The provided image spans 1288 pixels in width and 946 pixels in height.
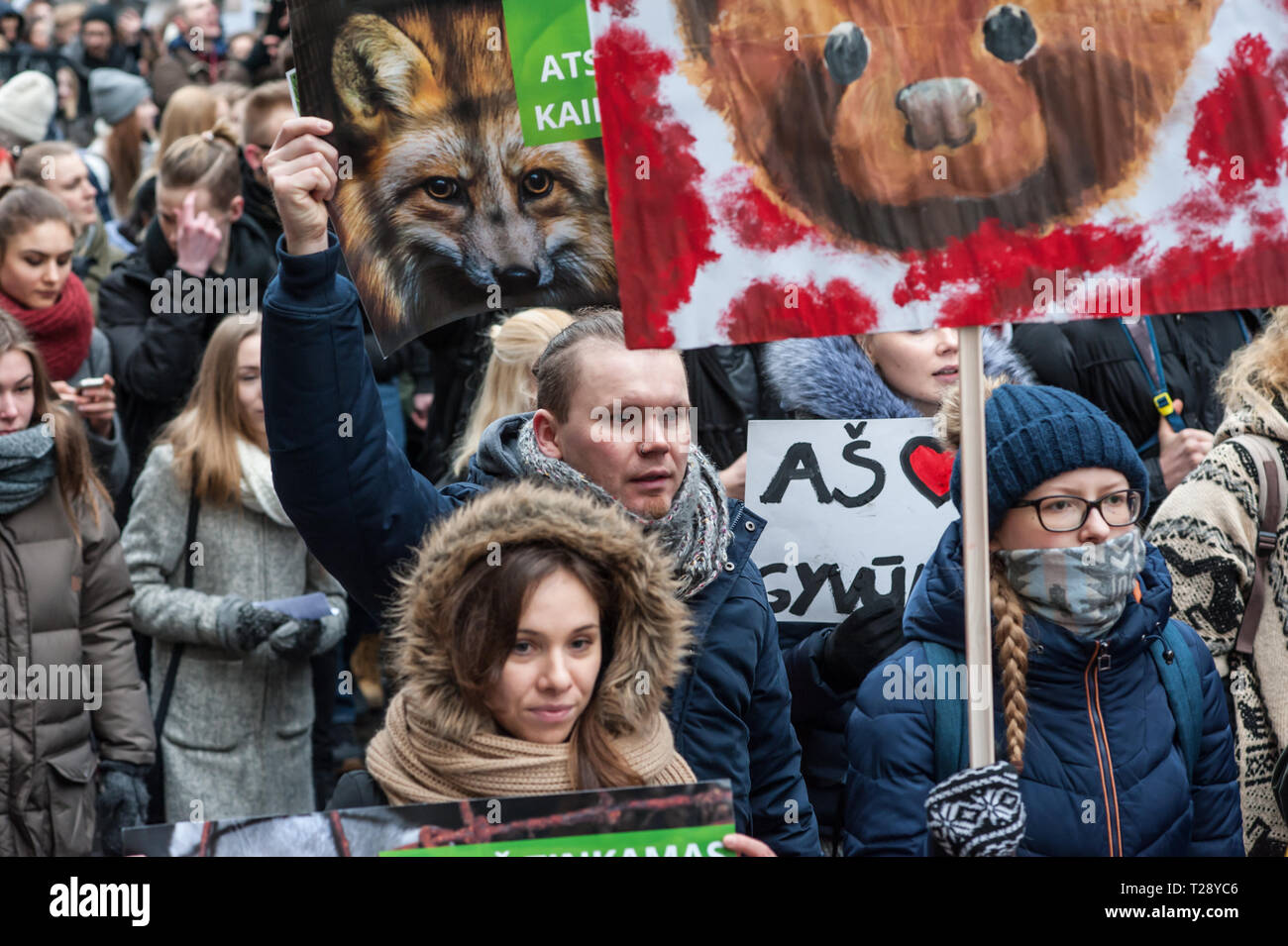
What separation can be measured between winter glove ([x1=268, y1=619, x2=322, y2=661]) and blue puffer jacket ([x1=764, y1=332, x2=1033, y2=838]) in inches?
70.6

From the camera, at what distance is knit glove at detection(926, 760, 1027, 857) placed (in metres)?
3.09

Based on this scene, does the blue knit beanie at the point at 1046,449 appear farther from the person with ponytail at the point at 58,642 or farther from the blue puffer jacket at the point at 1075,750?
the person with ponytail at the point at 58,642

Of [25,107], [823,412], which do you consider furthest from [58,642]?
[25,107]

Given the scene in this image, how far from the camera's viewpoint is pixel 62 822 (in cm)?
510

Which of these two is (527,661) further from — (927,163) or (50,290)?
(50,290)

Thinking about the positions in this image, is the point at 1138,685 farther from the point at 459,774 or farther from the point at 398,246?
the point at 398,246

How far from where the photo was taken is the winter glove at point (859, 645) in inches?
166

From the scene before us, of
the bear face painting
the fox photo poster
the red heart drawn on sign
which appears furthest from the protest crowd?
the bear face painting

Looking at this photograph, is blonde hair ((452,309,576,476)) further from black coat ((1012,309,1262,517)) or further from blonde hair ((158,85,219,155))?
blonde hair ((158,85,219,155))

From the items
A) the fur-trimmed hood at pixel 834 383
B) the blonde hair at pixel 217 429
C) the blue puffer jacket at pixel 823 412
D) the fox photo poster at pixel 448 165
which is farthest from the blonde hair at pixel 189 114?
the fox photo poster at pixel 448 165

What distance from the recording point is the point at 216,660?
5801 millimetres

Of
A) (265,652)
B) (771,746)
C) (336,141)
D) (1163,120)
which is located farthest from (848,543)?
(265,652)

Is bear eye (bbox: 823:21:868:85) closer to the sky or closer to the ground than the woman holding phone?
closer to the sky

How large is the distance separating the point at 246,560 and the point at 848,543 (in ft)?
7.58
